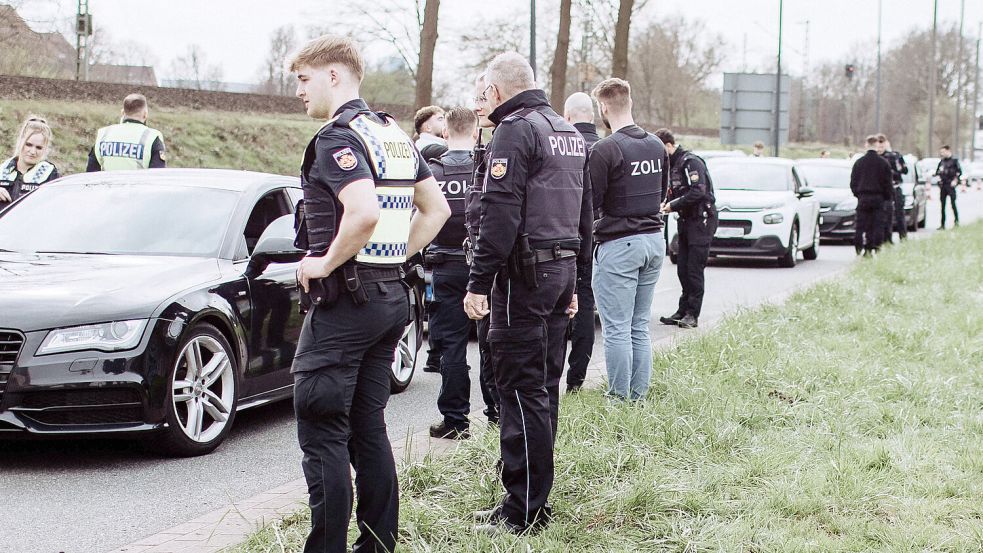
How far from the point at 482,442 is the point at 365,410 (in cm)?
176

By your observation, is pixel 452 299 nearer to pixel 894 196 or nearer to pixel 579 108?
pixel 579 108

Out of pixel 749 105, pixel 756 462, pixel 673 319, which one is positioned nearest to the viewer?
pixel 756 462

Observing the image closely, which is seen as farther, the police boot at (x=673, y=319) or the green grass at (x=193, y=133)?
the green grass at (x=193, y=133)

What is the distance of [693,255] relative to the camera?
10.9 metres

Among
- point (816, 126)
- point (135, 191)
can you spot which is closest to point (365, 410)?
point (135, 191)

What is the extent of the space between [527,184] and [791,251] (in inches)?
562

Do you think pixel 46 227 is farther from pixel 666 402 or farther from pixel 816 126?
pixel 816 126

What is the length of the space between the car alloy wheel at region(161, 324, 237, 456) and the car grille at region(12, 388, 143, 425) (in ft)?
0.70

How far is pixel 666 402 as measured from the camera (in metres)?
6.43

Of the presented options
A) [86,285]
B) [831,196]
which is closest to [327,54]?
[86,285]

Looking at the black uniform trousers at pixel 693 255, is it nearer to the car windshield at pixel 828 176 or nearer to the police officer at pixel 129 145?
the police officer at pixel 129 145

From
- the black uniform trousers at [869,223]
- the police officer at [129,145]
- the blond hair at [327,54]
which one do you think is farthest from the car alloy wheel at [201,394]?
the black uniform trousers at [869,223]

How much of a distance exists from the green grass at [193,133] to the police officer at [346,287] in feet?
77.9

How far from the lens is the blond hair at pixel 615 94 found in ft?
22.5
